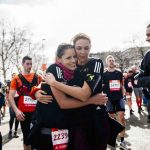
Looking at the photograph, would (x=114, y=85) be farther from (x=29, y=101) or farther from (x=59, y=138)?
(x=59, y=138)

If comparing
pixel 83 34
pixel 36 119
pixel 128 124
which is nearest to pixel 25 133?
pixel 36 119

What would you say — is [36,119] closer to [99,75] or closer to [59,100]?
[59,100]

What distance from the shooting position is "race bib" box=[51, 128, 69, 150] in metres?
3.08

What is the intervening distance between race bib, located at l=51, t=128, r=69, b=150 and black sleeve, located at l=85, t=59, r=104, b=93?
0.50 meters

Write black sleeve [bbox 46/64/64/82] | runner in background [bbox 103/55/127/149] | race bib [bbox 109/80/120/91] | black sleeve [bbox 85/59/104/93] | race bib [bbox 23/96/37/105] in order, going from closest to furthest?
black sleeve [bbox 85/59/104/93], black sleeve [bbox 46/64/64/82], race bib [bbox 23/96/37/105], runner in background [bbox 103/55/127/149], race bib [bbox 109/80/120/91]

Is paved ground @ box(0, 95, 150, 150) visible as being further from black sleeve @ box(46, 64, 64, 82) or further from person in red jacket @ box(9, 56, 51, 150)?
black sleeve @ box(46, 64, 64, 82)

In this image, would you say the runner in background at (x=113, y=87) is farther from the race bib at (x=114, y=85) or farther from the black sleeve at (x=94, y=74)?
the black sleeve at (x=94, y=74)

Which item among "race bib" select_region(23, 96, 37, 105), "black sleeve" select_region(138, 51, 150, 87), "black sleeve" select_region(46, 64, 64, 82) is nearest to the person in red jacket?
"race bib" select_region(23, 96, 37, 105)

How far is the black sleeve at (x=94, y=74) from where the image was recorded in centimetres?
292

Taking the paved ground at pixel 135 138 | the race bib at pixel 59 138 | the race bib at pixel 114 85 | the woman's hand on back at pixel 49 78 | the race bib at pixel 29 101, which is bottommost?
the paved ground at pixel 135 138

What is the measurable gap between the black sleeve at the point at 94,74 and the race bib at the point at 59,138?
1.63 ft

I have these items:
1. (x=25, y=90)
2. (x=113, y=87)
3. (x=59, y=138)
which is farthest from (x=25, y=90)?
(x=113, y=87)

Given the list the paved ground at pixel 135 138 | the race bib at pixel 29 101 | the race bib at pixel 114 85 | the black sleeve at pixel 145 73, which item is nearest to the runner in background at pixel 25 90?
the race bib at pixel 29 101

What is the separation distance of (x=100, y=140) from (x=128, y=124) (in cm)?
784
